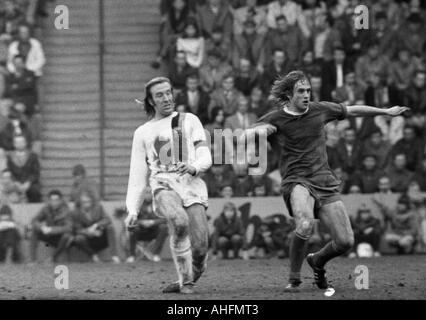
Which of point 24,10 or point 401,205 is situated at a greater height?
Result: point 24,10

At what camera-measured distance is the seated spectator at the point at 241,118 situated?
18.5 m

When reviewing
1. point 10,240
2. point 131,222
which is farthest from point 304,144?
point 10,240

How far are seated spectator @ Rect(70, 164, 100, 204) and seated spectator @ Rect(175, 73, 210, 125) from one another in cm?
172

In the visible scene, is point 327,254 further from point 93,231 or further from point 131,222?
point 93,231

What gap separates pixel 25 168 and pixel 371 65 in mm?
5420

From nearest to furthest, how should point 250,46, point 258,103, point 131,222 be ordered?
point 131,222 < point 258,103 < point 250,46

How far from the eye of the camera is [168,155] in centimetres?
1195

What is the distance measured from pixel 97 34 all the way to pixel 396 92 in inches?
191

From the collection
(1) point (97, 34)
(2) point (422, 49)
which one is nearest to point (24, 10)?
(1) point (97, 34)

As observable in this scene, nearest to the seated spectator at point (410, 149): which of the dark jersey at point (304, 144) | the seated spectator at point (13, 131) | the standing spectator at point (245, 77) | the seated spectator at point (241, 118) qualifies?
the seated spectator at point (241, 118)

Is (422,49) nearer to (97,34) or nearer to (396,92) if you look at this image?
(396,92)

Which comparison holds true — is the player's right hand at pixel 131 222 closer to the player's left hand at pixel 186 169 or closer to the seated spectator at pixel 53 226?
the player's left hand at pixel 186 169

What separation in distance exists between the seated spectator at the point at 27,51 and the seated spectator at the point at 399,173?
5706mm

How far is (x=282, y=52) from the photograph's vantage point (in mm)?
19328
